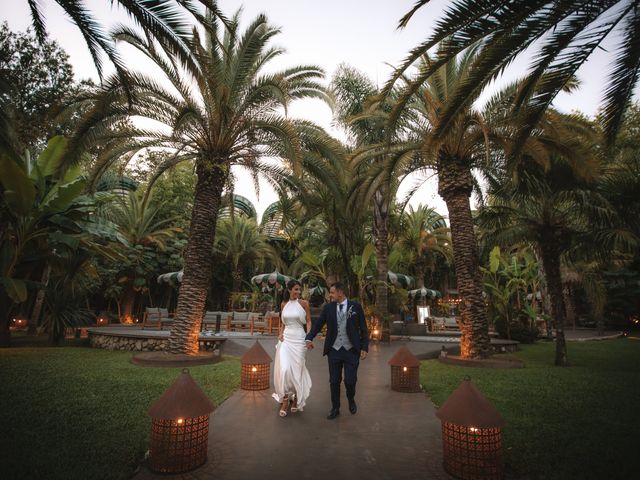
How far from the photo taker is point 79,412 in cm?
495

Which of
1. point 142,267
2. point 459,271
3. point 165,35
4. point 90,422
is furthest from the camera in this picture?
point 142,267

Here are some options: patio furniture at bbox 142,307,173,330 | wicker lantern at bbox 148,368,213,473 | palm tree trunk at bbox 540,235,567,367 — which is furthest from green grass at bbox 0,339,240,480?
palm tree trunk at bbox 540,235,567,367

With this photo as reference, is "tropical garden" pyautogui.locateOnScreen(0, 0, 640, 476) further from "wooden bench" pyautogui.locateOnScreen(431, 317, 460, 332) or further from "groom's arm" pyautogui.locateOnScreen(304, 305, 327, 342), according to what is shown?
"wooden bench" pyautogui.locateOnScreen(431, 317, 460, 332)

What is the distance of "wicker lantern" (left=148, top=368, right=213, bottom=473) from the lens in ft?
10.4

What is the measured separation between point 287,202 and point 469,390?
10166 millimetres

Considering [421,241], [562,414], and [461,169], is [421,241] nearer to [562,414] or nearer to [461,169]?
Answer: [461,169]

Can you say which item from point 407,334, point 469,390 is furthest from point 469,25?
point 407,334

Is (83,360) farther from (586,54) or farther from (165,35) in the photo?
(586,54)

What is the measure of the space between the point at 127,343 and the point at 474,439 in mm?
13148

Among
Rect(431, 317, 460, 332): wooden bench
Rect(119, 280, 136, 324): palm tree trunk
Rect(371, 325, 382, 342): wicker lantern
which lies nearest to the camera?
Rect(371, 325, 382, 342): wicker lantern

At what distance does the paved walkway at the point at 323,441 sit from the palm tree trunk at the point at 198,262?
4169 millimetres

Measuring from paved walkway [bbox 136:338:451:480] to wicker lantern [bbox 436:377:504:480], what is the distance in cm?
23

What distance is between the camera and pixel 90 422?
454 centimetres

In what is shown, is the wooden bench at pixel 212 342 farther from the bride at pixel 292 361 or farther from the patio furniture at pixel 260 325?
the bride at pixel 292 361
